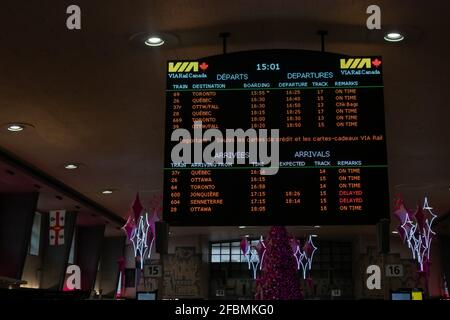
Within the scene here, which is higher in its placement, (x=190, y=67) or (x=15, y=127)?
(x=15, y=127)

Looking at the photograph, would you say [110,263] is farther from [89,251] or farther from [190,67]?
[190,67]

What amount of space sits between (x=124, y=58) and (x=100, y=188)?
769 cm

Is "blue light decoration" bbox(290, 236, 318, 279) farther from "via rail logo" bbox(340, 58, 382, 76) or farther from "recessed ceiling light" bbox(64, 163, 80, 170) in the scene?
"via rail logo" bbox(340, 58, 382, 76)

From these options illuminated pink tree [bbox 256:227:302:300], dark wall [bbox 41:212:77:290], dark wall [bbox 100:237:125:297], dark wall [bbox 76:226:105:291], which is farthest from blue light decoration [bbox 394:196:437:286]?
dark wall [bbox 100:237:125:297]

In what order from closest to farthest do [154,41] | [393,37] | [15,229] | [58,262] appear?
1. [393,37]
2. [154,41]
3. [15,229]
4. [58,262]

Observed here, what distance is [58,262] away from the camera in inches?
639

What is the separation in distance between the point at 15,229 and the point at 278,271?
295 inches

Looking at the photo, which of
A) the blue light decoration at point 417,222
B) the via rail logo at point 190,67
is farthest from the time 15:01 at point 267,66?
the blue light decoration at point 417,222

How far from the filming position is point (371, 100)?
5.70 m

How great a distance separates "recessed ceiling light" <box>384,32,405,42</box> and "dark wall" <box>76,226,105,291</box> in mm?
14263
